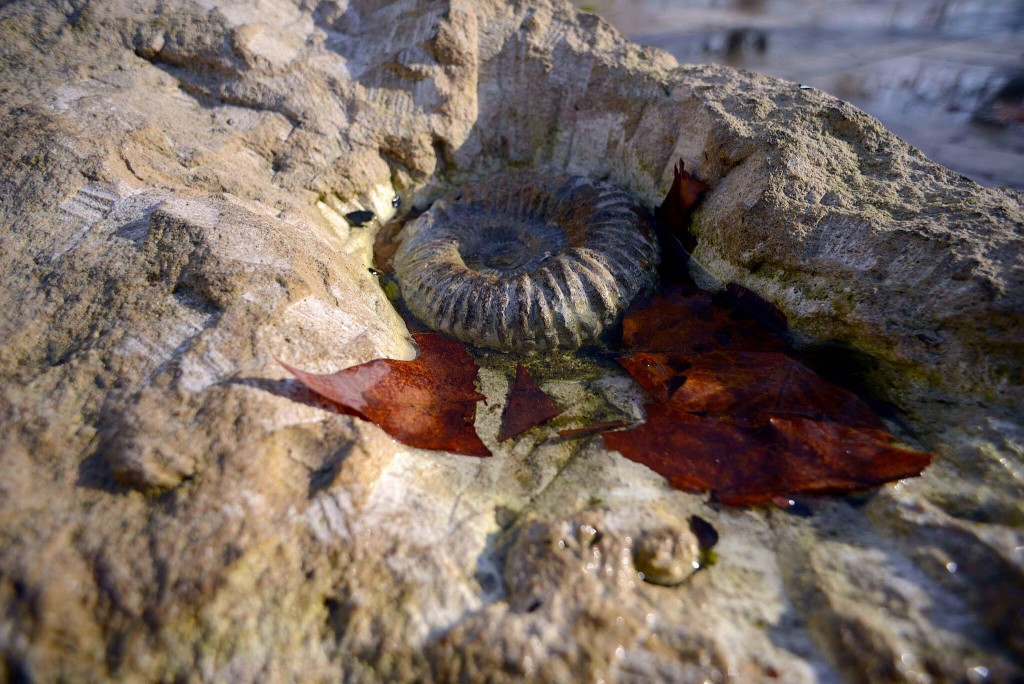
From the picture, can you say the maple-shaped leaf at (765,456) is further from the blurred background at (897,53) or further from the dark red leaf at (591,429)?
the blurred background at (897,53)

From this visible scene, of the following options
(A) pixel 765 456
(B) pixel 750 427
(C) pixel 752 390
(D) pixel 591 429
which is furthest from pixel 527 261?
(A) pixel 765 456

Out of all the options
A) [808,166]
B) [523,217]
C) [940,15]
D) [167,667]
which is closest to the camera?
[167,667]

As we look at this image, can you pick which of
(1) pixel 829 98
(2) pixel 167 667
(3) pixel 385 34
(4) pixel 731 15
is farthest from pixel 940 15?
(2) pixel 167 667

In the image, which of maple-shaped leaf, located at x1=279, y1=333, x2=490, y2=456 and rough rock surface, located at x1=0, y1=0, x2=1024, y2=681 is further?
maple-shaped leaf, located at x1=279, y1=333, x2=490, y2=456

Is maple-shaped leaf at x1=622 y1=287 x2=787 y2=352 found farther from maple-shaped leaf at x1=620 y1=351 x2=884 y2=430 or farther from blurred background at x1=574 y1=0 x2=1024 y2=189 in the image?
blurred background at x1=574 y1=0 x2=1024 y2=189

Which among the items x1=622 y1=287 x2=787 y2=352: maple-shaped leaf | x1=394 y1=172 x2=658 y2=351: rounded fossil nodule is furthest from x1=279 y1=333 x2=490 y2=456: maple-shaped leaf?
x1=622 y1=287 x2=787 y2=352: maple-shaped leaf

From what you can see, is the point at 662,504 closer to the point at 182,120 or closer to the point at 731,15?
the point at 182,120

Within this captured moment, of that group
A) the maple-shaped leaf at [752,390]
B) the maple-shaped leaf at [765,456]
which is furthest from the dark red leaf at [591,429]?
the maple-shaped leaf at [752,390]
